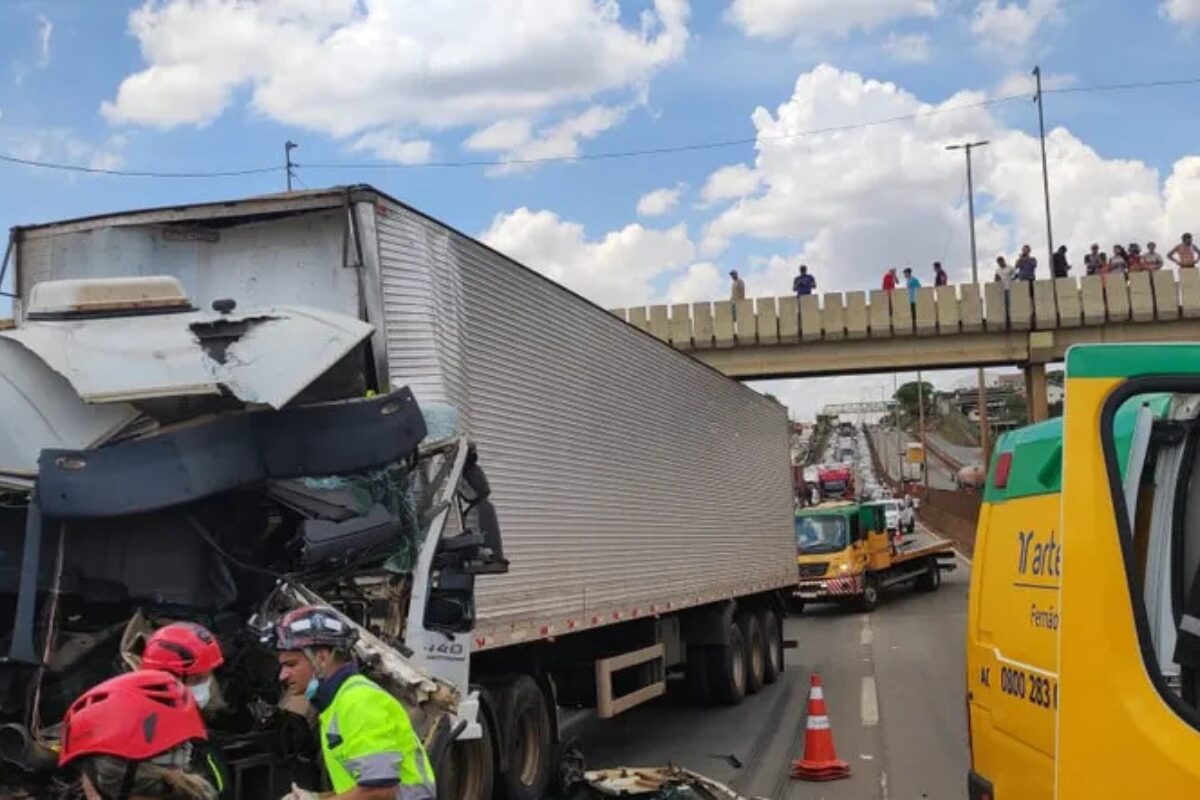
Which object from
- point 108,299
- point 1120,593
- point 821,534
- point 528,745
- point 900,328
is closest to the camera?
point 1120,593

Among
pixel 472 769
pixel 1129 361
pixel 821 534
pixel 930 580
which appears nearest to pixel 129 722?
pixel 1129 361

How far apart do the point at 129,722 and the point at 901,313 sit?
3270 centimetres

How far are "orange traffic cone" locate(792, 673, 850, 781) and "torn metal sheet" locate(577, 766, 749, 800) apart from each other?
2630 millimetres

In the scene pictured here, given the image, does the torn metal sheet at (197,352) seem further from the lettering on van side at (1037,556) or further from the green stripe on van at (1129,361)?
the green stripe on van at (1129,361)

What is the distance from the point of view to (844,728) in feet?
39.9

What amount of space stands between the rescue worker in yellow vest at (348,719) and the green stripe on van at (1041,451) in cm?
208

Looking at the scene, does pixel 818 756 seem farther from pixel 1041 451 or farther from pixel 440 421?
pixel 1041 451

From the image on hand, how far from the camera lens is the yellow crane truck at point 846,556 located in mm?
24969

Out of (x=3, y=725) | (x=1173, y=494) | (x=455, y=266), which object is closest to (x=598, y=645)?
(x=455, y=266)

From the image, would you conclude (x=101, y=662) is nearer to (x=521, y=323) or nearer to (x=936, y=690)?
(x=521, y=323)

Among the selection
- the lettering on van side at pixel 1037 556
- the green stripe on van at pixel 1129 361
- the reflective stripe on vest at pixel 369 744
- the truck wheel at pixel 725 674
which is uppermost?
the green stripe on van at pixel 1129 361

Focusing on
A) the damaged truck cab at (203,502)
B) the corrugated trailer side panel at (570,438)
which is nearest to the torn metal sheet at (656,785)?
the corrugated trailer side panel at (570,438)

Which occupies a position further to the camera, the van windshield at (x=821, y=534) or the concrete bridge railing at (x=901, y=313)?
the concrete bridge railing at (x=901, y=313)

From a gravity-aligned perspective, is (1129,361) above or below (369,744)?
above
